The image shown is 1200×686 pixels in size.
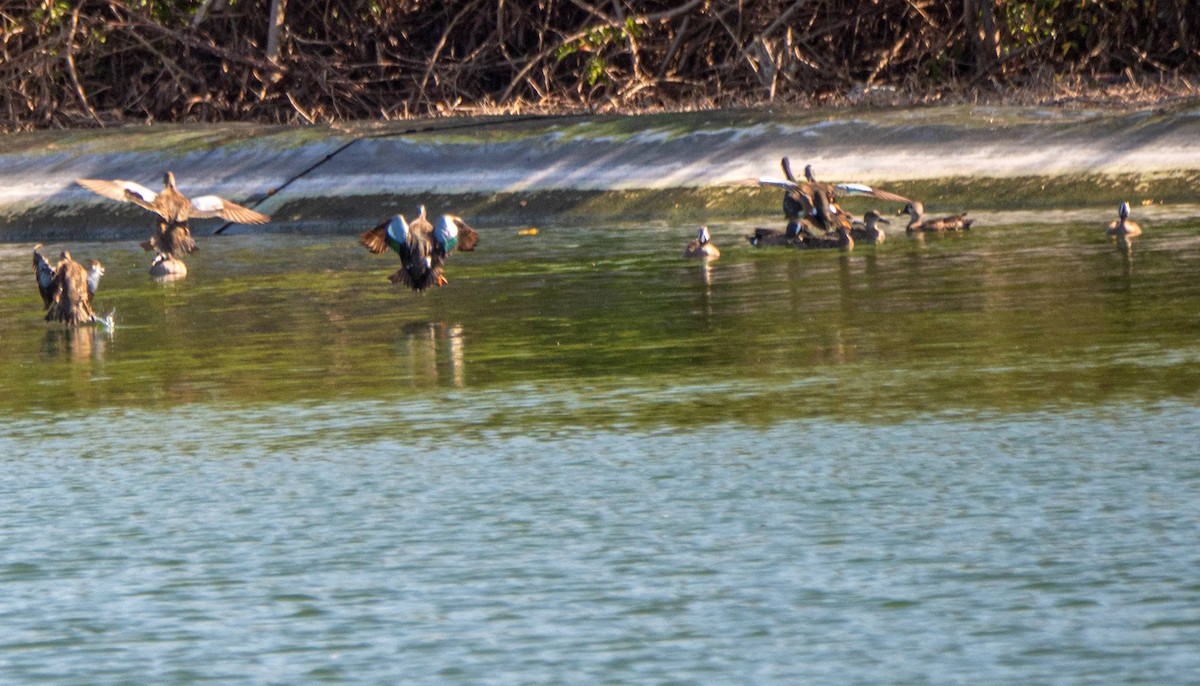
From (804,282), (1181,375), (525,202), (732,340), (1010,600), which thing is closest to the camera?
(1010,600)

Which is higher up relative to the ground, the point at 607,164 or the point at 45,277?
the point at 607,164

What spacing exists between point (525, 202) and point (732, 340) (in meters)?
8.86

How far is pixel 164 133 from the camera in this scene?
72.0 ft

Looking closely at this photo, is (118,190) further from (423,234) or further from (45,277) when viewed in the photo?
(423,234)

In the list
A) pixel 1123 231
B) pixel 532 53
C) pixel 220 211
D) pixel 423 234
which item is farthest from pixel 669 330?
pixel 532 53

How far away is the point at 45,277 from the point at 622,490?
711 cm

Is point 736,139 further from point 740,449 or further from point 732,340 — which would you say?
point 740,449

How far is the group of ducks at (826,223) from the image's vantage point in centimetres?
1583

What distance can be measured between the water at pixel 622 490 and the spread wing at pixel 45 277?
66 cm

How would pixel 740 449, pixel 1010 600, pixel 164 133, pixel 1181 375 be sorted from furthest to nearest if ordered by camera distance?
1. pixel 164 133
2. pixel 1181 375
3. pixel 740 449
4. pixel 1010 600

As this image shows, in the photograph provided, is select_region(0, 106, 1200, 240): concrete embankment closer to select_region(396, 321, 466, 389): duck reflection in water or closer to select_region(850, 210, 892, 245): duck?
select_region(850, 210, 892, 245): duck

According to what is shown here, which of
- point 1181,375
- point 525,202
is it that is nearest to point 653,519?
point 1181,375

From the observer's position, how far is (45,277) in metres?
13.2

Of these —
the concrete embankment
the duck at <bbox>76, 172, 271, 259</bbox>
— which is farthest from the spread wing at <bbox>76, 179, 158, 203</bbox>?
the concrete embankment
